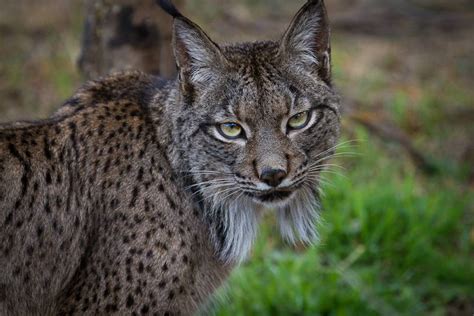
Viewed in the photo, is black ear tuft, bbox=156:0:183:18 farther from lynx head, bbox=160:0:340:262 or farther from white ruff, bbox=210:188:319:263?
white ruff, bbox=210:188:319:263

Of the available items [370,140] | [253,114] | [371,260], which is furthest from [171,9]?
[370,140]

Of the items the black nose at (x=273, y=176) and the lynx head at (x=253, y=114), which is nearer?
the black nose at (x=273, y=176)

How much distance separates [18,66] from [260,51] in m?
5.87

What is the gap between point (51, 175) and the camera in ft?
15.6

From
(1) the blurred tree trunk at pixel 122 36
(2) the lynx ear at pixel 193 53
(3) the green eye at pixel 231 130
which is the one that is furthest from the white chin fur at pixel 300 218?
(1) the blurred tree trunk at pixel 122 36

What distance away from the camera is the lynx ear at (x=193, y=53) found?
15.3 feet

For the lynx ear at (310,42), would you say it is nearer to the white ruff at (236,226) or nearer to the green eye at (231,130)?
the green eye at (231,130)

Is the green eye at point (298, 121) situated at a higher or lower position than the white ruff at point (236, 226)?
higher

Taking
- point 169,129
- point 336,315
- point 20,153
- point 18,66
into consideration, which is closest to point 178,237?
point 169,129

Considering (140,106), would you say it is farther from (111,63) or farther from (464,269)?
(464,269)

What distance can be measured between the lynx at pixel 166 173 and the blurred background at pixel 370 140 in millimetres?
629

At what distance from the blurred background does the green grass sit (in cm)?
1

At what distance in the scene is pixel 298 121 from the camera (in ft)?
15.6

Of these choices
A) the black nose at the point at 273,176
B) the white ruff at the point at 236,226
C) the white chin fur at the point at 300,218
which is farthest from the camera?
the white chin fur at the point at 300,218
